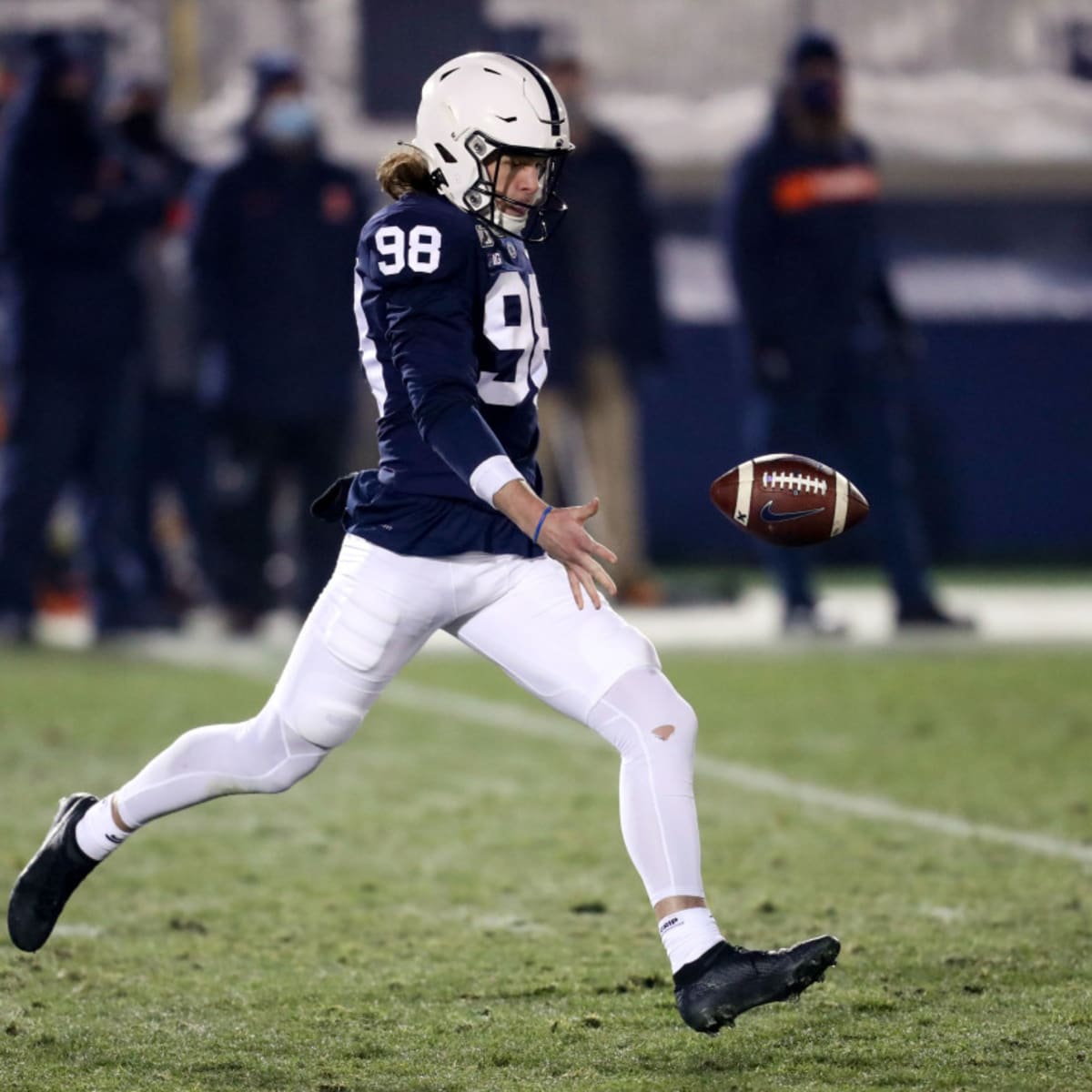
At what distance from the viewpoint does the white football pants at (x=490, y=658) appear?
4.14m

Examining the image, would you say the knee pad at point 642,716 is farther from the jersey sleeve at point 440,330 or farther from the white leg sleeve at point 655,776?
the jersey sleeve at point 440,330

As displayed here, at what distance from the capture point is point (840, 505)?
455 centimetres

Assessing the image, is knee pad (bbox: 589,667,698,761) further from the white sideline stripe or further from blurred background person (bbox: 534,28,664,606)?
blurred background person (bbox: 534,28,664,606)

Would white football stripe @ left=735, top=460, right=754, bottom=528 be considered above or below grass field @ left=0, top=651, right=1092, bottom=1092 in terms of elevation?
above

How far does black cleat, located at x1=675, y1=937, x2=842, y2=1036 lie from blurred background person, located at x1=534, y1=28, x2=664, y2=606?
21.9 feet

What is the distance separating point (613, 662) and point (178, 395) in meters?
7.20

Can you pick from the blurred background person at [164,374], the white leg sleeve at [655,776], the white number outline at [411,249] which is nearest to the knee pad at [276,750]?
the white leg sleeve at [655,776]

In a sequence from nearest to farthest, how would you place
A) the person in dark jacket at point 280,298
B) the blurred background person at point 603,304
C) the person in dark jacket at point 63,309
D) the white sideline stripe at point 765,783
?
the white sideline stripe at point 765,783, the person in dark jacket at point 63,309, the person in dark jacket at point 280,298, the blurred background person at point 603,304

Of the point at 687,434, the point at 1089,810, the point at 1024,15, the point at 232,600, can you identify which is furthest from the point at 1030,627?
the point at 1024,15

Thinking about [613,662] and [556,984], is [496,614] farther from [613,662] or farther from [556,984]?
[556,984]

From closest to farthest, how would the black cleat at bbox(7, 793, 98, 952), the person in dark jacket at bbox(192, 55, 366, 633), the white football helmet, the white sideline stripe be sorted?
the white football helmet, the black cleat at bbox(7, 793, 98, 952), the white sideline stripe, the person in dark jacket at bbox(192, 55, 366, 633)

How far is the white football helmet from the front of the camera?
4.39 m

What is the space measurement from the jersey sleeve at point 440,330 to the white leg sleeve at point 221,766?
627 mm

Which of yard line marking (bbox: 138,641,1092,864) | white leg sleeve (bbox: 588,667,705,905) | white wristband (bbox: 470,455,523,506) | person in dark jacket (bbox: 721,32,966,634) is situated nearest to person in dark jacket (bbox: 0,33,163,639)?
yard line marking (bbox: 138,641,1092,864)
